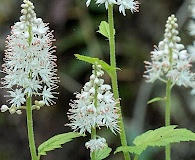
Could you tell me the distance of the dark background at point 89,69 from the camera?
7.60 m

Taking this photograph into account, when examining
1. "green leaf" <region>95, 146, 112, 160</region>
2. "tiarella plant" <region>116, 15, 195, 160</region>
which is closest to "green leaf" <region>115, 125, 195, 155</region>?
"green leaf" <region>95, 146, 112, 160</region>

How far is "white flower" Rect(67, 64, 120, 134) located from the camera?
3133 mm

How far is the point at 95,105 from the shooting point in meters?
3.16

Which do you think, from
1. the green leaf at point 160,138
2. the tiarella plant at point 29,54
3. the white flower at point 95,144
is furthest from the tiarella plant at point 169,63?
the tiarella plant at point 29,54

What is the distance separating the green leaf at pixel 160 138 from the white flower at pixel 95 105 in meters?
0.23

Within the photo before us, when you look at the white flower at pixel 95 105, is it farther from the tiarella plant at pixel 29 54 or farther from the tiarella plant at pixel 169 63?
the tiarella plant at pixel 169 63

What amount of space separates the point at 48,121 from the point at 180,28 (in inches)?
89.1

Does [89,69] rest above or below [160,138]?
above

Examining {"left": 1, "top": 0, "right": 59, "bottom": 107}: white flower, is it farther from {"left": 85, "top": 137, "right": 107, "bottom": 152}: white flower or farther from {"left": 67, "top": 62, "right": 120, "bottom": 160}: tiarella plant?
{"left": 85, "top": 137, "right": 107, "bottom": 152}: white flower

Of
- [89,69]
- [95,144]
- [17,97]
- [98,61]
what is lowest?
[95,144]

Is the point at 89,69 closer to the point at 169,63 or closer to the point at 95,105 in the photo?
the point at 169,63

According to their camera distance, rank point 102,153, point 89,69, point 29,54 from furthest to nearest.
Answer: point 89,69
point 102,153
point 29,54

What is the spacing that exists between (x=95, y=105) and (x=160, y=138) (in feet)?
1.58

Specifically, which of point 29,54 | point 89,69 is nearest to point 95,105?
point 29,54
